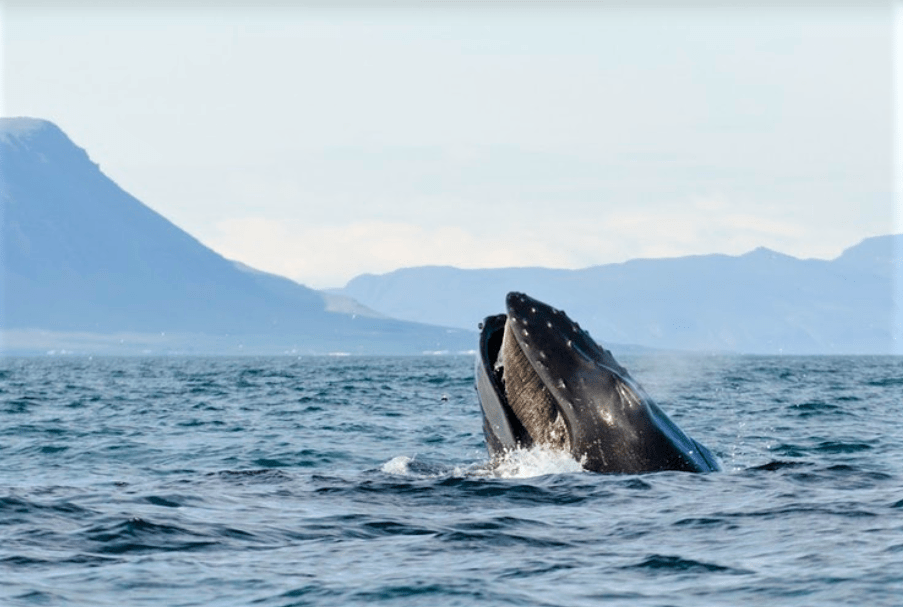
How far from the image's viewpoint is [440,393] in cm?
4378

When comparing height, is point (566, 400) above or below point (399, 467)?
above

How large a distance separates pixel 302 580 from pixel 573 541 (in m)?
2.19

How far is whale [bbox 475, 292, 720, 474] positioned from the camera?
11.6 meters

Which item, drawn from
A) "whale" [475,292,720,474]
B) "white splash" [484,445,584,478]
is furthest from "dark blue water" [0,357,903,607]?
"whale" [475,292,720,474]

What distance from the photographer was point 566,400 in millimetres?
11562

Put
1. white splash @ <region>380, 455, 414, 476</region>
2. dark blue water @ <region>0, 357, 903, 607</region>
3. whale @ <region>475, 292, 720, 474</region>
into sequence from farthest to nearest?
white splash @ <region>380, 455, 414, 476</region>, whale @ <region>475, 292, 720, 474</region>, dark blue water @ <region>0, 357, 903, 607</region>

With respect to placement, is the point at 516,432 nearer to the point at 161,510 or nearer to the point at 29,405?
the point at 161,510

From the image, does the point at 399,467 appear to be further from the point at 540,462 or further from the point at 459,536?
the point at 459,536

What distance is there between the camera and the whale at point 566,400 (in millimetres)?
11570

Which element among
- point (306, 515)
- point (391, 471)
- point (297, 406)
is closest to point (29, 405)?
point (297, 406)

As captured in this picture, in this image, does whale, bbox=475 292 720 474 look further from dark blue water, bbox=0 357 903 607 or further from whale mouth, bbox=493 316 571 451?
dark blue water, bbox=0 357 903 607

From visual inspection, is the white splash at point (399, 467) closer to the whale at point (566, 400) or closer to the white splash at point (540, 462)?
the white splash at point (540, 462)

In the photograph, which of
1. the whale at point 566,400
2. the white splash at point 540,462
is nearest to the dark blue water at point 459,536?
the white splash at point 540,462

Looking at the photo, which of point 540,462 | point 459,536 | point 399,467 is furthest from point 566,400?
point 399,467
